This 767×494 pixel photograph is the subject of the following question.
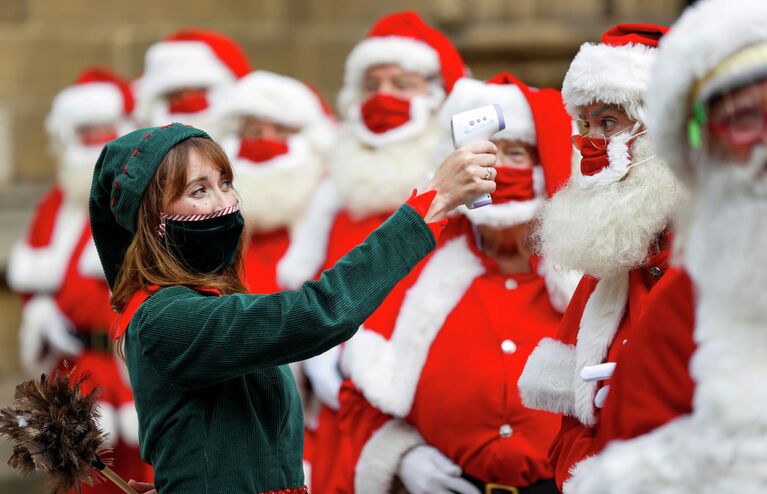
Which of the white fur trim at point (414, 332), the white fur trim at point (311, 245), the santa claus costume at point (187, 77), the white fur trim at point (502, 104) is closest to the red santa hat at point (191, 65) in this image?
the santa claus costume at point (187, 77)

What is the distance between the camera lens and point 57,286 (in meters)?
7.16

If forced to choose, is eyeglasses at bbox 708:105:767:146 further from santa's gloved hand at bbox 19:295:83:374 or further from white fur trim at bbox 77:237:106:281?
santa's gloved hand at bbox 19:295:83:374

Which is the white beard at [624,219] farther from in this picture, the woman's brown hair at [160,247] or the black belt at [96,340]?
the black belt at [96,340]

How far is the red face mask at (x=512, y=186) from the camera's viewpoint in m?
4.25

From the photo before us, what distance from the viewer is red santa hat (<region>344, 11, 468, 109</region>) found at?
5.67m

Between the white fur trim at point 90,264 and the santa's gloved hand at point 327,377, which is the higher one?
the white fur trim at point 90,264

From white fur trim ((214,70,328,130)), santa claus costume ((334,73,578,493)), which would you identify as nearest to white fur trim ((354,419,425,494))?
santa claus costume ((334,73,578,493))

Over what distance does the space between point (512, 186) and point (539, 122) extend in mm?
233

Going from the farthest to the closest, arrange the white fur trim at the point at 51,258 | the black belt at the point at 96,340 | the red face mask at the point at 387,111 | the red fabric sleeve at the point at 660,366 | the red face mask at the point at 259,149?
the white fur trim at the point at 51,258 → the black belt at the point at 96,340 → the red face mask at the point at 259,149 → the red face mask at the point at 387,111 → the red fabric sleeve at the point at 660,366

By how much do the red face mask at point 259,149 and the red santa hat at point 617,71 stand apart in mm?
3100

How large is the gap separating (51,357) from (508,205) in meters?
3.80

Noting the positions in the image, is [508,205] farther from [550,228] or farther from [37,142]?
[37,142]

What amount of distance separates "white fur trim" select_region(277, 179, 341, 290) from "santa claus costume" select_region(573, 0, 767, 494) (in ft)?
11.1

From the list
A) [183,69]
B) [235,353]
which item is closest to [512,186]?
[235,353]
